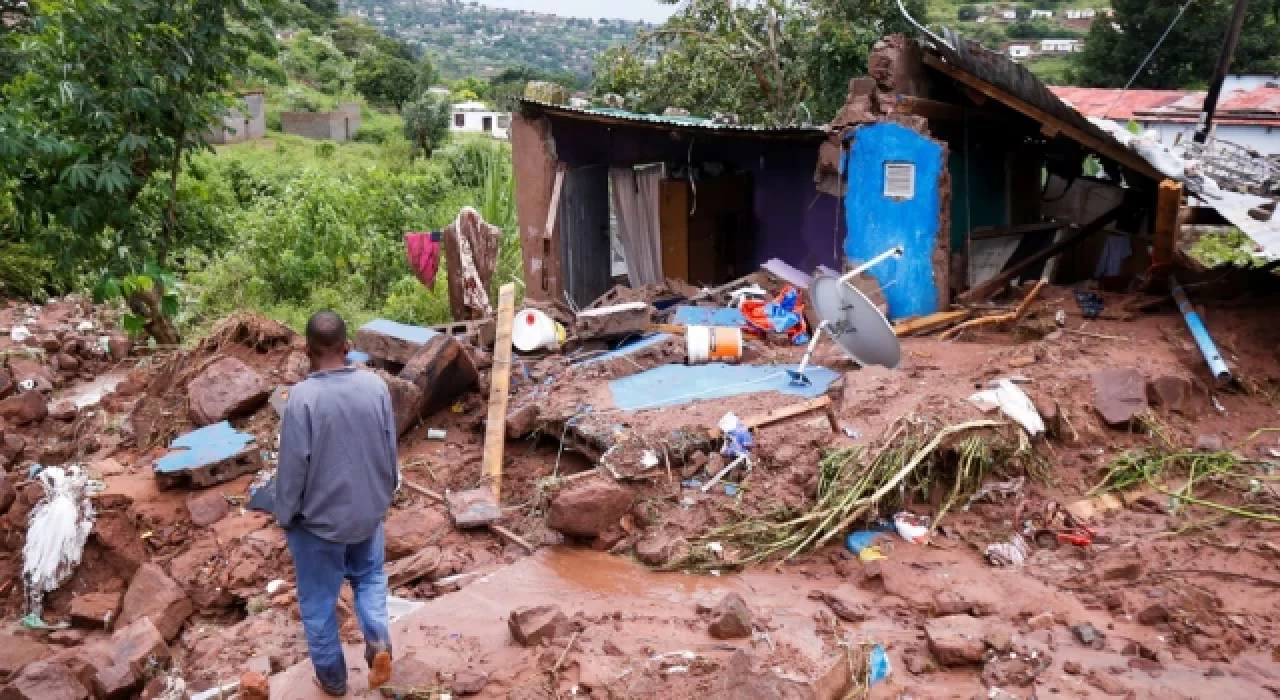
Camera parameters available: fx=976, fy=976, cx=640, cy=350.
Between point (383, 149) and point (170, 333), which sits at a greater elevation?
point (383, 149)

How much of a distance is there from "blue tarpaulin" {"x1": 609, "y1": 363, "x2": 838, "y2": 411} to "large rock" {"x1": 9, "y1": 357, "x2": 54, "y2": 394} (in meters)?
5.97

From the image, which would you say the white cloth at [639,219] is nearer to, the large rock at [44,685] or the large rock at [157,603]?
the large rock at [157,603]

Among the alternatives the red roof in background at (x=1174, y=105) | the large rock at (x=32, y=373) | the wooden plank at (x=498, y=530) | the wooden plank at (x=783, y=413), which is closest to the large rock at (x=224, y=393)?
the wooden plank at (x=498, y=530)

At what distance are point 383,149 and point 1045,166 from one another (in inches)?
958

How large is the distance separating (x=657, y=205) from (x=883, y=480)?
7.12 m

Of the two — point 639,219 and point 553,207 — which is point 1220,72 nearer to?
point 639,219

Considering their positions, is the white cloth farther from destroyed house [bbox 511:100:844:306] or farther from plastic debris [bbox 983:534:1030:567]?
plastic debris [bbox 983:534:1030:567]

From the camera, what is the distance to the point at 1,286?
13641 mm

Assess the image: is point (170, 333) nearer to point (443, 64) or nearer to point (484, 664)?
point (484, 664)

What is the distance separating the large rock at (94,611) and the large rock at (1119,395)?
258 inches

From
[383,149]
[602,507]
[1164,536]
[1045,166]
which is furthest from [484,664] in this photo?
[383,149]

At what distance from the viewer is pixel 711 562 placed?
18.4 ft

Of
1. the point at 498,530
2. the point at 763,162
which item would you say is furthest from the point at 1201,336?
the point at 498,530

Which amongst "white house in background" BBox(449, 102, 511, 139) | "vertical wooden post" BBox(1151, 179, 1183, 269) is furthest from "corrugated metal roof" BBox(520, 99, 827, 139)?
"white house in background" BBox(449, 102, 511, 139)
